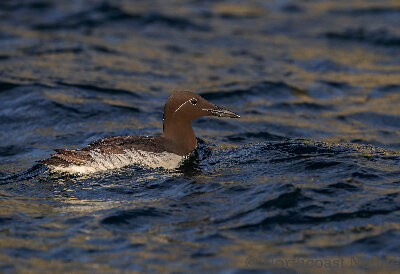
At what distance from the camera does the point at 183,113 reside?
392 inches

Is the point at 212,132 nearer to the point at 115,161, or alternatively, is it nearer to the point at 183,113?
the point at 183,113

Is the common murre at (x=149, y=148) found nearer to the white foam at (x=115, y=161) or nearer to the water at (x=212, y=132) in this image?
the white foam at (x=115, y=161)

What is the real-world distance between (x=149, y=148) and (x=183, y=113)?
927 mm

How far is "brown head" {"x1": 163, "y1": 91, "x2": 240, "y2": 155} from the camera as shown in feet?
32.4

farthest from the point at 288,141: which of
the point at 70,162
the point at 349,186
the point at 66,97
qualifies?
the point at 66,97

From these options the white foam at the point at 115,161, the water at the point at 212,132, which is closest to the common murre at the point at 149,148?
the white foam at the point at 115,161

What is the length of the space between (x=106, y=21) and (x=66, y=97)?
5.91 m

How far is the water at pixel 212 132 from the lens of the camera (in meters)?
6.89

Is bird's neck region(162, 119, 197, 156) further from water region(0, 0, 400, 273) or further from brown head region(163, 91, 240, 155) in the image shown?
water region(0, 0, 400, 273)

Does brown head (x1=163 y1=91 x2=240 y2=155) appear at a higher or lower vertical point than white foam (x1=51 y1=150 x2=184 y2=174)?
higher

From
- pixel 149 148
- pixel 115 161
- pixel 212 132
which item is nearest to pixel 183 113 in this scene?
pixel 149 148

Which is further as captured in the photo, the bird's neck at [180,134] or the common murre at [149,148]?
the bird's neck at [180,134]

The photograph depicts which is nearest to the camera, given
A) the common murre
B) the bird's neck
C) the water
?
the water

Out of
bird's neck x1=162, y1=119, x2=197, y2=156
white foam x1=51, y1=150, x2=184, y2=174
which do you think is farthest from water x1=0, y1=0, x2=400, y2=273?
bird's neck x1=162, y1=119, x2=197, y2=156
